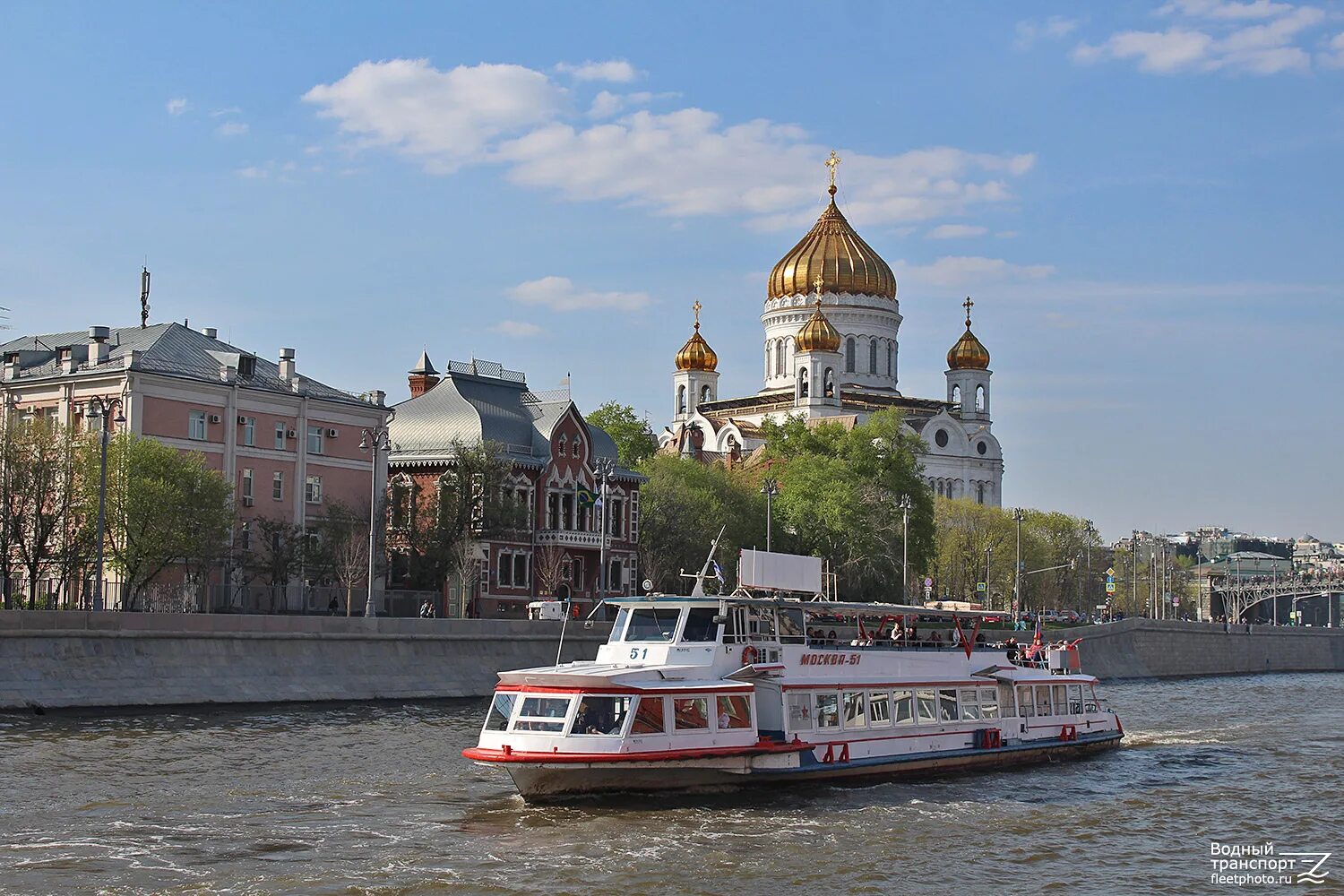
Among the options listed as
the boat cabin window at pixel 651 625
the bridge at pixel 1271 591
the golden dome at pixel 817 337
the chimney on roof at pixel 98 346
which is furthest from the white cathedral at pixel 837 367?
the boat cabin window at pixel 651 625

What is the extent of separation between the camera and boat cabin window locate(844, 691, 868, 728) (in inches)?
1554

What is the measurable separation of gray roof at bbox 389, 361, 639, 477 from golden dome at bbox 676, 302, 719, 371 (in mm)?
71525

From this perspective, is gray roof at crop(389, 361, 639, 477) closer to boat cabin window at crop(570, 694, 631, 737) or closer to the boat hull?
the boat hull

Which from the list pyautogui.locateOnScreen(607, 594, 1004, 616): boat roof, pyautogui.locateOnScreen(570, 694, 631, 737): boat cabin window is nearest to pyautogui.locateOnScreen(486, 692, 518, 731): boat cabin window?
pyautogui.locateOnScreen(570, 694, 631, 737): boat cabin window

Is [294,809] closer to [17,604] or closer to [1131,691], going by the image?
[17,604]

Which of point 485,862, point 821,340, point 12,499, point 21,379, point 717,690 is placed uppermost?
point 821,340

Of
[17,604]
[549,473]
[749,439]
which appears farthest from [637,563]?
[749,439]

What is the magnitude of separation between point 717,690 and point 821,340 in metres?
114

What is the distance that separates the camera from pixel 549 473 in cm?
8688

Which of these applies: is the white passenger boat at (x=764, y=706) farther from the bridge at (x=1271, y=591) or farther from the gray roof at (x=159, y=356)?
the bridge at (x=1271, y=591)

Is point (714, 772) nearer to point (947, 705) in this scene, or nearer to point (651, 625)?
point (651, 625)

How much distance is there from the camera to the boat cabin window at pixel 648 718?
112 ft

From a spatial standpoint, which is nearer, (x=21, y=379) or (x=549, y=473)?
(x=21, y=379)

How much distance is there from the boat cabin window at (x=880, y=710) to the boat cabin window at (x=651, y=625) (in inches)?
214
